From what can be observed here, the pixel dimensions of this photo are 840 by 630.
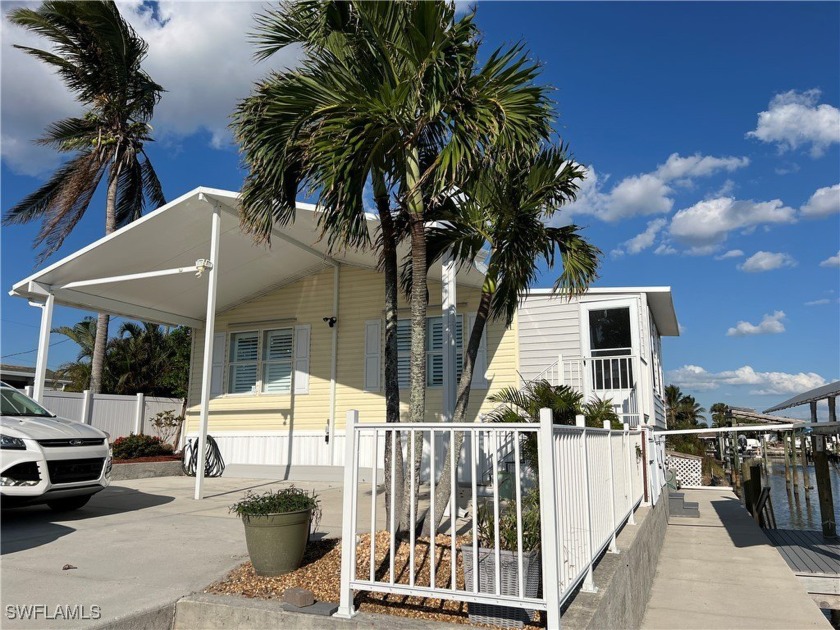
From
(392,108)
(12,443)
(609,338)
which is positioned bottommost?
(12,443)

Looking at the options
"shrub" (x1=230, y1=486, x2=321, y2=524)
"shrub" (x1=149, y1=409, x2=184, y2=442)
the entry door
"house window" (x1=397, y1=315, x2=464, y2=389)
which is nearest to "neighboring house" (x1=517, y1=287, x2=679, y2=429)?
the entry door

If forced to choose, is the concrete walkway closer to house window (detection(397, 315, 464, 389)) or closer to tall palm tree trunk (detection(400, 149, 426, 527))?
tall palm tree trunk (detection(400, 149, 426, 527))

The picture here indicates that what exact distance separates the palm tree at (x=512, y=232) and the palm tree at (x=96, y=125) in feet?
42.5

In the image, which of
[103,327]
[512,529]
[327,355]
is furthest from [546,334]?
[103,327]

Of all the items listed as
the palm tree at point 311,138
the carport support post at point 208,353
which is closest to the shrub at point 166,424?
the carport support post at point 208,353

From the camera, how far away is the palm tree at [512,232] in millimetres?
5473

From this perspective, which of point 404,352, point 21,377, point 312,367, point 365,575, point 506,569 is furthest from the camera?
point 21,377

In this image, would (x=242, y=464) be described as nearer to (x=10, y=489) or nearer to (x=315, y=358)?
(x=315, y=358)

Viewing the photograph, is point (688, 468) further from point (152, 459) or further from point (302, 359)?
point (152, 459)

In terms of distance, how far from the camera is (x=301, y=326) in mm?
13195

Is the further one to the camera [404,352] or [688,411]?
[688,411]

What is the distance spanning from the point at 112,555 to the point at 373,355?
7.43 meters

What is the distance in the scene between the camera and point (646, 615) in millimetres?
5383

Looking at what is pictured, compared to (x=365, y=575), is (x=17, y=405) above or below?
above
